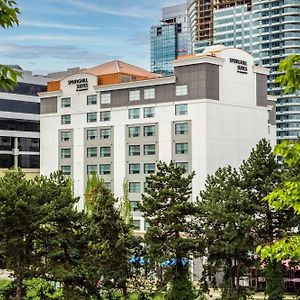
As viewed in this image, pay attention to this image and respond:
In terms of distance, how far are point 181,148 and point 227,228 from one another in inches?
992

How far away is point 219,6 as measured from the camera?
161m

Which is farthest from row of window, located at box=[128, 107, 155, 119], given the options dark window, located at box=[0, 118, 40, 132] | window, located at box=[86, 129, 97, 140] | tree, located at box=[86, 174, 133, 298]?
tree, located at box=[86, 174, 133, 298]

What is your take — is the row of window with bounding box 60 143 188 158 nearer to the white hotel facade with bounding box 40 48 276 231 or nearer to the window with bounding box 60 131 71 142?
the white hotel facade with bounding box 40 48 276 231

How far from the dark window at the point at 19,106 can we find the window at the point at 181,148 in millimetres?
25870

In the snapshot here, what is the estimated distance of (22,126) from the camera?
83625mm

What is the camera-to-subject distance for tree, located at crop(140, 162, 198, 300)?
39.3m

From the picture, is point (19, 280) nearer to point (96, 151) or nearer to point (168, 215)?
point (168, 215)

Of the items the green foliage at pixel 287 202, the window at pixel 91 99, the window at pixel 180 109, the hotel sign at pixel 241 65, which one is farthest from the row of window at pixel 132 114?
the green foliage at pixel 287 202

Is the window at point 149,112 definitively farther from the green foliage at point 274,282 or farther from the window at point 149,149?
the green foliage at point 274,282

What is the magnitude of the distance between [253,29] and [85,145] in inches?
3449

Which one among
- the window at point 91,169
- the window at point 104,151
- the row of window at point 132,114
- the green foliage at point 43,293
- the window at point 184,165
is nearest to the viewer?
the green foliage at point 43,293

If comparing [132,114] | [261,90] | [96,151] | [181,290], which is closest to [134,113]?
[132,114]

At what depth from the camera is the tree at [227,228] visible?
40188mm

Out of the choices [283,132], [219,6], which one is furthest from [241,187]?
[219,6]
